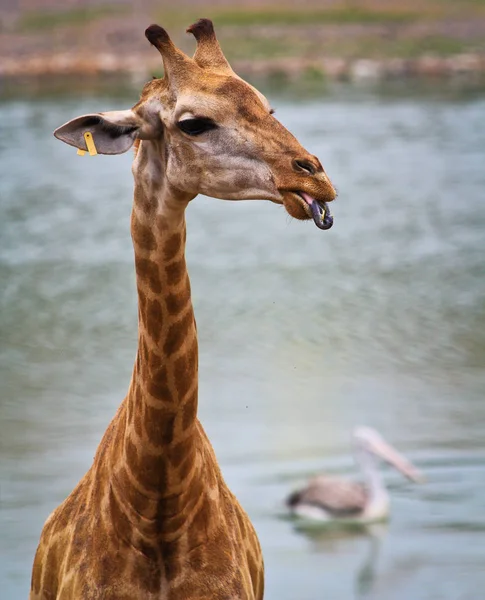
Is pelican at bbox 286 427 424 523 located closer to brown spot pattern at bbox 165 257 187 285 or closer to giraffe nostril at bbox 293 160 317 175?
brown spot pattern at bbox 165 257 187 285

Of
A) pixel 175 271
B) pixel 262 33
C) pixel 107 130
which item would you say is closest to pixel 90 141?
pixel 107 130

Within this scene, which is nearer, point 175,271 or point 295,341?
point 175,271

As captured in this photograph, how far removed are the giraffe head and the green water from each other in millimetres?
3621

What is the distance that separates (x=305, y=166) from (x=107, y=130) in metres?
0.55

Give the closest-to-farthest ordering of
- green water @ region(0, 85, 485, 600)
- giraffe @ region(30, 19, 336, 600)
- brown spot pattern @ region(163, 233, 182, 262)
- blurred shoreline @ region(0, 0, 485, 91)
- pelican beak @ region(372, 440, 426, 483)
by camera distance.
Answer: giraffe @ region(30, 19, 336, 600)
brown spot pattern @ region(163, 233, 182, 262)
green water @ region(0, 85, 485, 600)
pelican beak @ region(372, 440, 426, 483)
blurred shoreline @ region(0, 0, 485, 91)

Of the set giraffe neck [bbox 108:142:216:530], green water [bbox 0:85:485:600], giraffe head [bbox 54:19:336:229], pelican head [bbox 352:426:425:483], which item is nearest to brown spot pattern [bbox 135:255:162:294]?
giraffe neck [bbox 108:142:216:530]

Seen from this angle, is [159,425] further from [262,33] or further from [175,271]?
[262,33]

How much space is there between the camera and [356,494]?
25.7ft

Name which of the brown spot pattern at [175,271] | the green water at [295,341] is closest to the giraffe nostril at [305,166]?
the brown spot pattern at [175,271]

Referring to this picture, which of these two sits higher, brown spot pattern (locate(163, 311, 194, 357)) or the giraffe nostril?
the giraffe nostril

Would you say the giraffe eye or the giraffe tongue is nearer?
the giraffe tongue

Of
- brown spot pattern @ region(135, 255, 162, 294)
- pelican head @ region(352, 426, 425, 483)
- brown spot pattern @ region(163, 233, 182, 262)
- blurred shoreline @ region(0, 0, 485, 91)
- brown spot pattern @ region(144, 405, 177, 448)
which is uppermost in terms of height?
blurred shoreline @ region(0, 0, 485, 91)

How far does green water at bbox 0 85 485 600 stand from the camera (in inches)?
301

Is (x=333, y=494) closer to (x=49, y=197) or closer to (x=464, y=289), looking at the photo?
(x=464, y=289)
